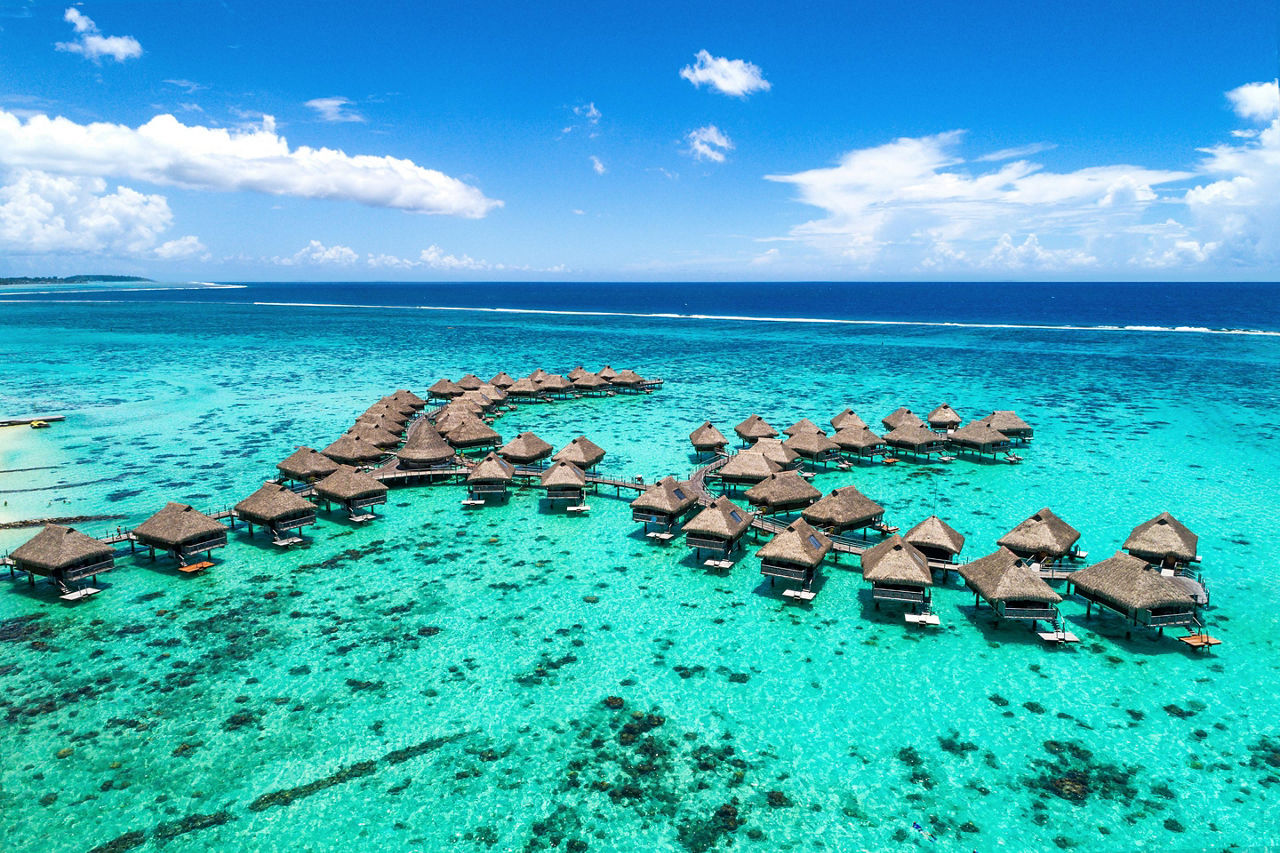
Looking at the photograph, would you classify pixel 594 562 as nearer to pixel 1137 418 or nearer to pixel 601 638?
pixel 601 638

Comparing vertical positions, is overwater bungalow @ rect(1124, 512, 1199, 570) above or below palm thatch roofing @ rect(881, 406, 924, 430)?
below

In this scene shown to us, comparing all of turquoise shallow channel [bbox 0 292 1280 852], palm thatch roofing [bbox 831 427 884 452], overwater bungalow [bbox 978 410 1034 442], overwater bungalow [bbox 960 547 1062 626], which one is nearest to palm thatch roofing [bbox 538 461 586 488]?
turquoise shallow channel [bbox 0 292 1280 852]

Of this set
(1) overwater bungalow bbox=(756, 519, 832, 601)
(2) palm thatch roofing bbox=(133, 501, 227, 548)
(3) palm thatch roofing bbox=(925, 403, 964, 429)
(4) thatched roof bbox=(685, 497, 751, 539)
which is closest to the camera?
(1) overwater bungalow bbox=(756, 519, 832, 601)

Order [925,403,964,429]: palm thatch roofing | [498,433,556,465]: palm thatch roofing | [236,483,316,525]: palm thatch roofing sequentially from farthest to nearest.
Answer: [925,403,964,429]: palm thatch roofing < [498,433,556,465]: palm thatch roofing < [236,483,316,525]: palm thatch roofing

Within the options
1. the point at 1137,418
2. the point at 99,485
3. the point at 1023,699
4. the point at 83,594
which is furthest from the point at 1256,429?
the point at 99,485

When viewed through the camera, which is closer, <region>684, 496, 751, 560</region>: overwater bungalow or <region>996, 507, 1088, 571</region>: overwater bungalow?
<region>996, 507, 1088, 571</region>: overwater bungalow

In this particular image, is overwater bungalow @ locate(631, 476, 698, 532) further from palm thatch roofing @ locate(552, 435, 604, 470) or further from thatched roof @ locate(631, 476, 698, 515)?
palm thatch roofing @ locate(552, 435, 604, 470)

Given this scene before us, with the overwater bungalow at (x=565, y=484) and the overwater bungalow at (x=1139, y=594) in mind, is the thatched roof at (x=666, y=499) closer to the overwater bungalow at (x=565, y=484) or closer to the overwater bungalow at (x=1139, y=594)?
the overwater bungalow at (x=565, y=484)
